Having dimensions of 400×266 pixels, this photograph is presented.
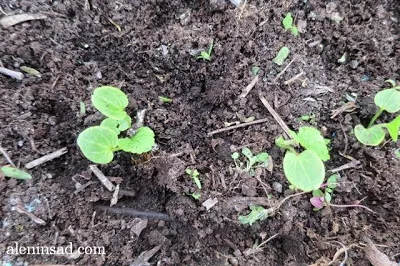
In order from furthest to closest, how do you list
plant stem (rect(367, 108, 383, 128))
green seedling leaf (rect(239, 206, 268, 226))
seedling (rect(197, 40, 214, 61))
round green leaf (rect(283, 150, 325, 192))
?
1. seedling (rect(197, 40, 214, 61))
2. plant stem (rect(367, 108, 383, 128))
3. green seedling leaf (rect(239, 206, 268, 226))
4. round green leaf (rect(283, 150, 325, 192))

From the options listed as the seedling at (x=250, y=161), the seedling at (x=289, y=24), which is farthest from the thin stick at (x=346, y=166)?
the seedling at (x=289, y=24)

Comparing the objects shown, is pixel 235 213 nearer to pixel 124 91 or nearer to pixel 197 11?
pixel 124 91

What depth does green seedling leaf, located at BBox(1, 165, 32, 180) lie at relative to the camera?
117 centimetres

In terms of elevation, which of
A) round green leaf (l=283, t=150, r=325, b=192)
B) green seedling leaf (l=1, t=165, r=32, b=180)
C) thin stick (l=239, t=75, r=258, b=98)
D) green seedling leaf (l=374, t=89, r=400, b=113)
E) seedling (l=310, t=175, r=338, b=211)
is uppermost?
green seedling leaf (l=374, t=89, r=400, b=113)

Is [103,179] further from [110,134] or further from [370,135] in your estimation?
[370,135]

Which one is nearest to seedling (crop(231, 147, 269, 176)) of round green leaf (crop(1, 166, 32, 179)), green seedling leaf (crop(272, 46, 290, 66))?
green seedling leaf (crop(272, 46, 290, 66))

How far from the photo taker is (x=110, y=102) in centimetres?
123

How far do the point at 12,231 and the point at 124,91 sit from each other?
2.04 feet

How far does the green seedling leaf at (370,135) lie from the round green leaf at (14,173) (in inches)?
46.0

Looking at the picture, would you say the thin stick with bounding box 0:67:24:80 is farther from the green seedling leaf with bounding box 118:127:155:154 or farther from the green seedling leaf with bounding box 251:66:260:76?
the green seedling leaf with bounding box 251:66:260:76

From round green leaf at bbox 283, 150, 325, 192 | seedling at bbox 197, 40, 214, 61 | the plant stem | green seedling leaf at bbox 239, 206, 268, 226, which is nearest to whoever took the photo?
round green leaf at bbox 283, 150, 325, 192

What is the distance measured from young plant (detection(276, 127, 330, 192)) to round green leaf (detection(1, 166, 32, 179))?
2.84 ft

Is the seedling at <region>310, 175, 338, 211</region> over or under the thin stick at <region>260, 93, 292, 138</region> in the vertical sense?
under

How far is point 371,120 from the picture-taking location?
138 cm
